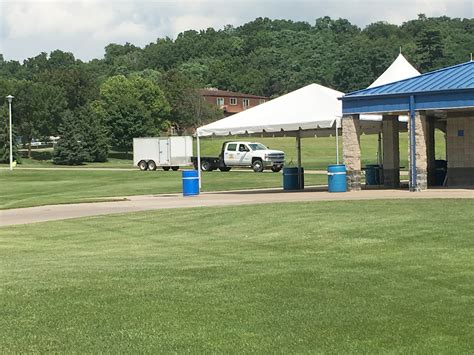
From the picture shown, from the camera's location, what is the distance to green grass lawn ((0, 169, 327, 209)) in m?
32.5

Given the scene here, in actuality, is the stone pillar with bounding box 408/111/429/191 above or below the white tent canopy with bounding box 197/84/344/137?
below

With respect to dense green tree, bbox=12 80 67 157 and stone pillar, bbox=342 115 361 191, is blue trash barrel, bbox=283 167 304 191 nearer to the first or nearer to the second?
stone pillar, bbox=342 115 361 191

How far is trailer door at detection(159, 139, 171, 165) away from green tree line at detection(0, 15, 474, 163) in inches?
819

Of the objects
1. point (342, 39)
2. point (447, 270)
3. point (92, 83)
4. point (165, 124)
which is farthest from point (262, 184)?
point (342, 39)

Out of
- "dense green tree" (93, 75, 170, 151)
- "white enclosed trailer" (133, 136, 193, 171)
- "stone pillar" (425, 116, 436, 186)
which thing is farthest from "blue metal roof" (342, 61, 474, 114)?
"dense green tree" (93, 75, 170, 151)

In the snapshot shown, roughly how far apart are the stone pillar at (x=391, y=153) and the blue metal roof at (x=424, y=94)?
11.3 ft

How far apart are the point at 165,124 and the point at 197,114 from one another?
569 cm

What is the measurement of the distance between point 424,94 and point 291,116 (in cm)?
505

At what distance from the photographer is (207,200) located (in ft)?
85.3

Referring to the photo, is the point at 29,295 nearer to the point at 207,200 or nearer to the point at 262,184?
the point at 207,200

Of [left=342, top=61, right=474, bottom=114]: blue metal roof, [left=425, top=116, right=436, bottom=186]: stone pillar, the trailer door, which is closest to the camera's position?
[left=342, top=61, right=474, bottom=114]: blue metal roof

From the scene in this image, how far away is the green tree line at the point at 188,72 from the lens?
291ft

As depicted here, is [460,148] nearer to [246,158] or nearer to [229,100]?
[246,158]

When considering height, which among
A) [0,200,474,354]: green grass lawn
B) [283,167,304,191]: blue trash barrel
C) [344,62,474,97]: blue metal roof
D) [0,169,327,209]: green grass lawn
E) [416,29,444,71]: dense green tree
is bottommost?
[0,200,474,354]: green grass lawn
